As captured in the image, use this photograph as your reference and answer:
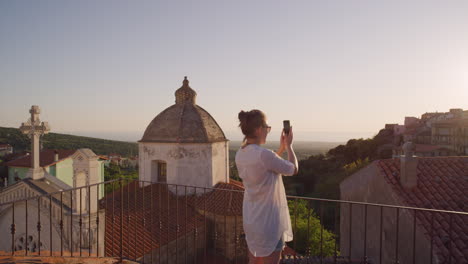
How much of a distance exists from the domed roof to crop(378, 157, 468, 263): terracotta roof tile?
8020 millimetres

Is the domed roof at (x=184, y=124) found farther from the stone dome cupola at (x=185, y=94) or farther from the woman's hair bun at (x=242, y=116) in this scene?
the woman's hair bun at (x=242, y=116)

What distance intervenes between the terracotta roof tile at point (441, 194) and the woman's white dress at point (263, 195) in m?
6.10

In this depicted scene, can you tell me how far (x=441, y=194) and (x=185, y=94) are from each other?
12.2m

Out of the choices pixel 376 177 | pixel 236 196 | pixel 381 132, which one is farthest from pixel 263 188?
pixel 381 132

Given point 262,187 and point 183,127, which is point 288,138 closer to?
point 262,187

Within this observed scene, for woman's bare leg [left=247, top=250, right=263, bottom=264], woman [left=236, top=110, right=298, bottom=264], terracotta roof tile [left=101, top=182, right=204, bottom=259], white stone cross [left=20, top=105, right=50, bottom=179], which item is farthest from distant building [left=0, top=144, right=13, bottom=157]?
woman [left=236, top=110, right=298, bottom=264]

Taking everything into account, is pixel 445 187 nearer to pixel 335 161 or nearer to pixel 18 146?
pixel 335 161

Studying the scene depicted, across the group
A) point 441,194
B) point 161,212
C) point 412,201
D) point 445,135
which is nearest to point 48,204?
point 161,212

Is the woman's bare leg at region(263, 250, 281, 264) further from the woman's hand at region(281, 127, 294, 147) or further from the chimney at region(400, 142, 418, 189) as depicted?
the chimney at region(400, 142, 418, 189)

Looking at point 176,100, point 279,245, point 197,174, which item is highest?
point 176,100

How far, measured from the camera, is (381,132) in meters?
46.9

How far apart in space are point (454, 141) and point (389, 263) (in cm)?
3108

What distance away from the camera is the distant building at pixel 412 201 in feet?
23.2

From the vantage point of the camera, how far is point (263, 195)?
262 centimetres
